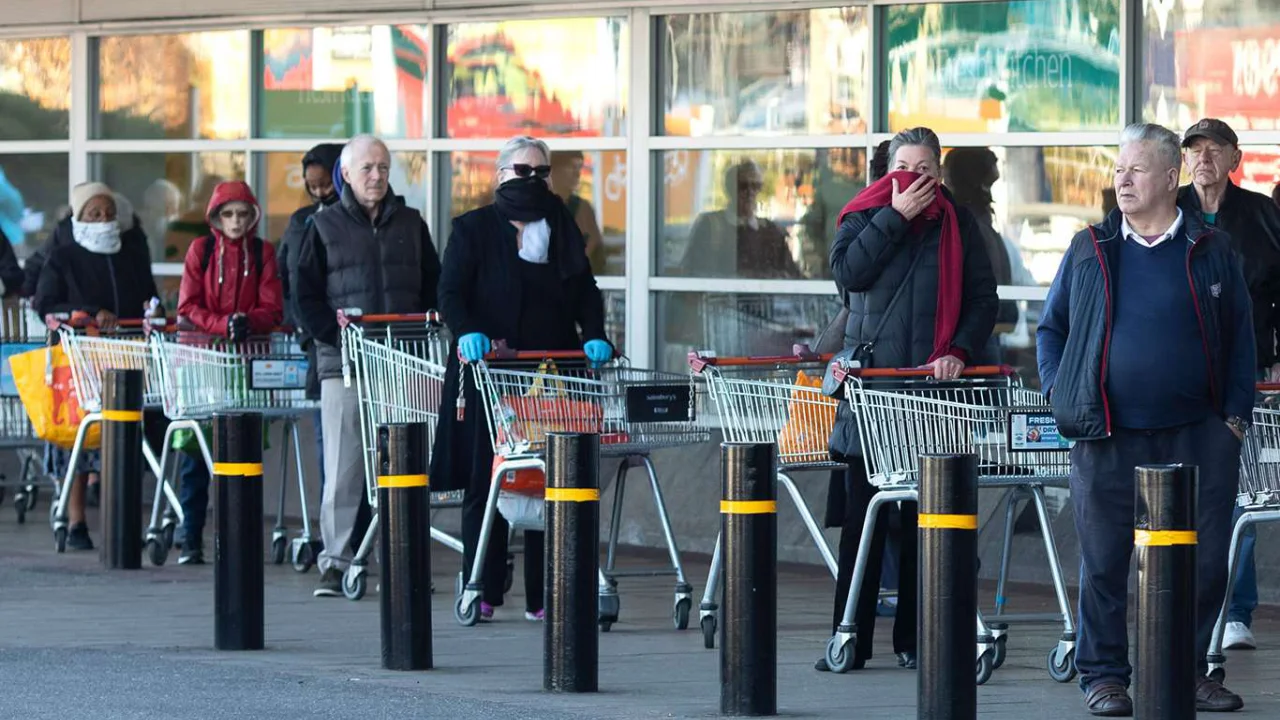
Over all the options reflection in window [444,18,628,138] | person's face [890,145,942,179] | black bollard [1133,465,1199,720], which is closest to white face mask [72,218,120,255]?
reflection in window [444,18,628,138]

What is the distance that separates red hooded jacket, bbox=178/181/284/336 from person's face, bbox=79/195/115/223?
3.71 ft

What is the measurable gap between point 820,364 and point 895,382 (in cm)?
165

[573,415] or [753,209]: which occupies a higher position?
[753,209]

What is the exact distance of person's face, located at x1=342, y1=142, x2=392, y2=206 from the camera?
37.1 ft

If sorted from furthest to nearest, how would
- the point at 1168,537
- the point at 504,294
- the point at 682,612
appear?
1. the point at 504,294
2. the point at 682,612
3. the point at 1168,537

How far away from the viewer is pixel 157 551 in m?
12.7

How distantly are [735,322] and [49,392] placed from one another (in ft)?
12.0

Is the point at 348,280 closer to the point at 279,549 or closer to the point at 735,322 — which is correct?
the point at 279,549

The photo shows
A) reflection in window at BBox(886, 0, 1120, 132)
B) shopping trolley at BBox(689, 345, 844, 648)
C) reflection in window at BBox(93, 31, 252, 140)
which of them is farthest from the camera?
reflection in window at BBox(93, 31, 252, 140)

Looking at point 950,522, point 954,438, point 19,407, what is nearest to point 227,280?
point 19,407

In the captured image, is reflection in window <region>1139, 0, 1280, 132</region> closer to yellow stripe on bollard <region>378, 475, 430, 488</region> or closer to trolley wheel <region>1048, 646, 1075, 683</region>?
trolley wheel <region>1048, 646, 1075, 683</region>

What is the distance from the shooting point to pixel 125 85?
622 inches

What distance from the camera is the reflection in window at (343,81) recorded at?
14.5 m

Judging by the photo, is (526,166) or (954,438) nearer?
(954,438)
